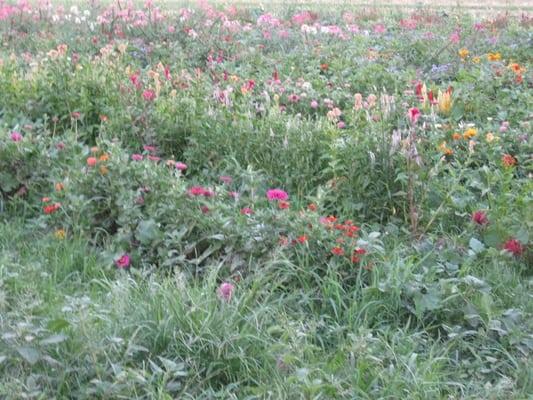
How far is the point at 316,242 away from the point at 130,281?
0.96 meters

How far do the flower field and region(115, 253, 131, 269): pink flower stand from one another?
2 cm

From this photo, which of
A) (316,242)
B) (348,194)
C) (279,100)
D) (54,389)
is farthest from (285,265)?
(279,100)

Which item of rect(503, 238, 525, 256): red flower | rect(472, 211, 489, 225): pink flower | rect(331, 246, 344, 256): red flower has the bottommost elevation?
rect(503, 238, 525, 256): red flower

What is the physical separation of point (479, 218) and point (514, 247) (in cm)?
30

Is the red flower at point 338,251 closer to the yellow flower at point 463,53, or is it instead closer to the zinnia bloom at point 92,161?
the zinnia bloom at point 92,161

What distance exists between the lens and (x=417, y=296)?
4117mm

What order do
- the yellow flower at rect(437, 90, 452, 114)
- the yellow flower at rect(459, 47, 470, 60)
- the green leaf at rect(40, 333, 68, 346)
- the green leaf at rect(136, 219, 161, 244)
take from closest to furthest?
1. the green leaf at rect(40, 333, 68, 346)
2. the green leaf at rect(136, 219, 161, 244)
3. the yellow flower at rect(437, 90, 452, 114)
4. the yellow flower at rect(459, 47, 470, 60)

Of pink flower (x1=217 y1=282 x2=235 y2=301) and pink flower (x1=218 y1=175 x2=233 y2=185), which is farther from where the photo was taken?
pink flower (x1=218 y1=175 x2=233 y2=185)

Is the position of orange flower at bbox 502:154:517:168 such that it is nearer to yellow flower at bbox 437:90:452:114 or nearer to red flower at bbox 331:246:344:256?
yellow flower at bbox 437:90:452:114

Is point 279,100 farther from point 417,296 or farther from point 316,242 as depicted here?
point 417,296

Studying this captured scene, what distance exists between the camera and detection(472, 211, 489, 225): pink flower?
15.9 ft

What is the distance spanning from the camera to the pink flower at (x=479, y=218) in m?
4.83

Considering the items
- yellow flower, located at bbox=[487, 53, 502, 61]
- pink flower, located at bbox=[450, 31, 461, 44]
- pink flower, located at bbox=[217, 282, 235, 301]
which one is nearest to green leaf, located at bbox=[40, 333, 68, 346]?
pink flower, located at bbox=[217, 282, 235, 301]

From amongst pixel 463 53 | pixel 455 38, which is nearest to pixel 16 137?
pixel 463 53
